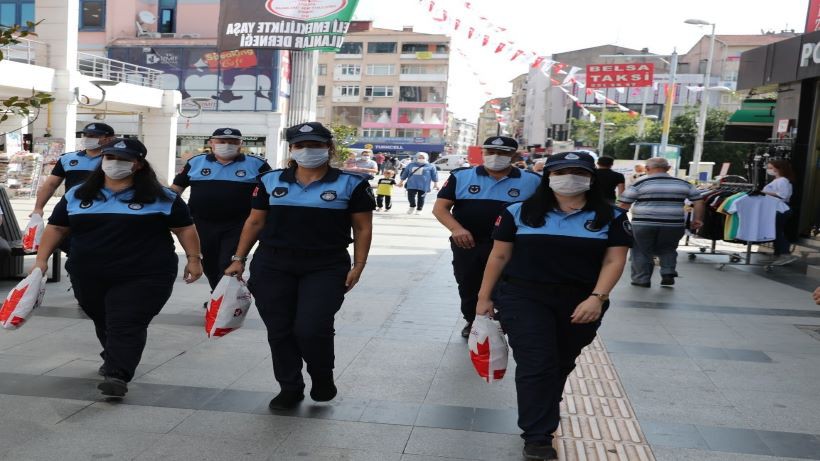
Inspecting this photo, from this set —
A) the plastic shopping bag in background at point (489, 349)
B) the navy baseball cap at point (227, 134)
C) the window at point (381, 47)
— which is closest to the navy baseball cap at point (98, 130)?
the navy baseball cap at point (227, 134)

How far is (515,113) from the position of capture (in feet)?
449

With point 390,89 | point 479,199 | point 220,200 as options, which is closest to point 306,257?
point 479,199

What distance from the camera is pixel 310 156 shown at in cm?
436

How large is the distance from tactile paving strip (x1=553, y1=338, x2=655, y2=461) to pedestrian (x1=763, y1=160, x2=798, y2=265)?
25.0 ft

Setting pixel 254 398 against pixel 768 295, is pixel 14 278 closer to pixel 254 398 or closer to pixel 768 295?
pixel 254 398

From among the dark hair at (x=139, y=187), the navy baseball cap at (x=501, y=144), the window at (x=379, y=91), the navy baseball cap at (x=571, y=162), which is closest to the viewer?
the navy baseball cap at (x=571, y=162)

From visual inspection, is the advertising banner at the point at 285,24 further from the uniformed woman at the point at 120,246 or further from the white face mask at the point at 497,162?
the uniformed woman at the point at 120,246

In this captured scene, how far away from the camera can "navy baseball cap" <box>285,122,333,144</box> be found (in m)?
4.32

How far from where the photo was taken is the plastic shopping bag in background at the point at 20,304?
14.6 ft

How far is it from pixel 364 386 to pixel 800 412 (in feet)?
8.45

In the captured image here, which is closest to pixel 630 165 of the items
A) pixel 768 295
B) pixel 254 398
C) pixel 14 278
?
pixel 768 295

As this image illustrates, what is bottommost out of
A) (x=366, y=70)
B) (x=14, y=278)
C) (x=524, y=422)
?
(x=14, y=278)

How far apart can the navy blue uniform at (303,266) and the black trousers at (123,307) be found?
1.95ft

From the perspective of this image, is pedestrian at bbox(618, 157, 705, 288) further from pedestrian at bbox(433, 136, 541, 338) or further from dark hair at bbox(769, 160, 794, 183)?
pedestrian at bbox(433, 136, 541, 338)
